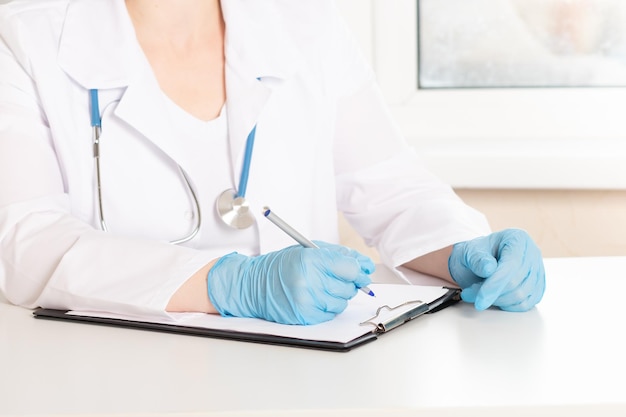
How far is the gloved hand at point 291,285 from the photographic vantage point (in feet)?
3.42

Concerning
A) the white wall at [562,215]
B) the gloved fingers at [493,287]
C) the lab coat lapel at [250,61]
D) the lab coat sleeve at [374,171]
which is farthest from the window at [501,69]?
the gloved fingers at [493,287]

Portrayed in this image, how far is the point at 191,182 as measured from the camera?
55.1 inches

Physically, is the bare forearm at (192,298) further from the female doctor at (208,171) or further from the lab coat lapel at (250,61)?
the lab coat lapel at (250,61)

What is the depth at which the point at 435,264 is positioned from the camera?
1.33 metres

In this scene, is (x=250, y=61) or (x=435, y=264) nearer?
(x=435, y=264)

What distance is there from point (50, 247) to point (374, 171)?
24.4 inches

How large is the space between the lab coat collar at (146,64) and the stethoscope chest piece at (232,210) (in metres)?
0.04

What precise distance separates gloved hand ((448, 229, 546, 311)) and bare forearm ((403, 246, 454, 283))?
38 millimetres

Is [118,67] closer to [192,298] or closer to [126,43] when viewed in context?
[126,43]

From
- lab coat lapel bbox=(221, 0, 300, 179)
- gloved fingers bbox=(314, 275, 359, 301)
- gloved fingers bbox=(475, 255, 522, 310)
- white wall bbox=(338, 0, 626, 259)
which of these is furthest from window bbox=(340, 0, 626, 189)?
gloved fingers bbox=(314, 275, 359, 301)

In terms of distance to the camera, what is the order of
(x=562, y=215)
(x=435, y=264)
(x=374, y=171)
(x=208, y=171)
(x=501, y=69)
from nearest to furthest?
(x=435, y=264)
(x=208, y=171)
(x=374, y=171)
(x=562, y=215)
(x=501, y=69)

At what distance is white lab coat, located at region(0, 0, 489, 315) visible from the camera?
1.20 m

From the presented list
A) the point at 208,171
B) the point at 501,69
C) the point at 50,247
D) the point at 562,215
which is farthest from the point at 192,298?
the point at 501,69

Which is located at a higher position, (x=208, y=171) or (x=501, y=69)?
(x=501, y=69)
